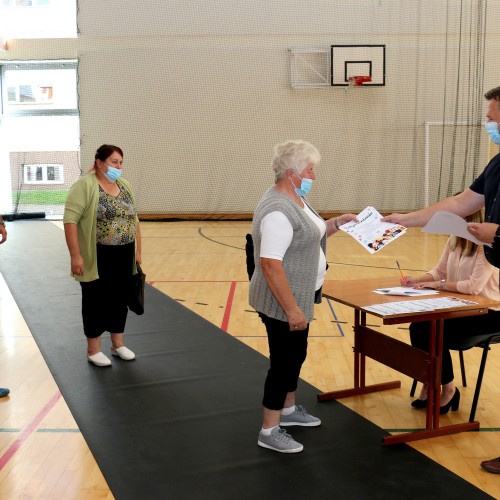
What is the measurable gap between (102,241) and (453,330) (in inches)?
86.3

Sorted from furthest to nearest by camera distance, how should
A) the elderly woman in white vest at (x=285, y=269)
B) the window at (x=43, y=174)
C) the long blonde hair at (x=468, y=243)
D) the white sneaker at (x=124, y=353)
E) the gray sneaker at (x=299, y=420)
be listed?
the window at (x=43, y=174) → the white sneaker at (x=124, y=353) → the long blonde hair at (x=468, y=243) → the gray sneaker at (x=299, y=420) → the elderly woman in white vest at (x=285, y=269)

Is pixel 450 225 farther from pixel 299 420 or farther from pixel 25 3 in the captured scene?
pixel 25 3

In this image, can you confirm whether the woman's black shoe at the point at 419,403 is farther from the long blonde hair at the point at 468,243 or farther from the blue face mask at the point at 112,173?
the blue face mask at the point at 112,173

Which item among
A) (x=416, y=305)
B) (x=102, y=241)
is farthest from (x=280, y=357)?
(x=102, y=241)

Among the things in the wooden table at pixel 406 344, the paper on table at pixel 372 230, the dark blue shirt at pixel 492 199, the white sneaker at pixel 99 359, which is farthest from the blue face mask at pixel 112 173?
the dark blue shirt at pixel 492 199

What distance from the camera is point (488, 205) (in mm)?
3309

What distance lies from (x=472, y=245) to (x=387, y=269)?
476 cm

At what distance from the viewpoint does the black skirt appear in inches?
175

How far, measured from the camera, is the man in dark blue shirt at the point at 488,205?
304 cm

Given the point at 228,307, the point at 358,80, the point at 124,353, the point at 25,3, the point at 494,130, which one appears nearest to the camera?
the point at 494,130

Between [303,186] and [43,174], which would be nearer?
[303,186]

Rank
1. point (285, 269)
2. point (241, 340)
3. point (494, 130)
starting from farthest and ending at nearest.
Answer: point (241, 340), point (494, 130), point (285, 269)

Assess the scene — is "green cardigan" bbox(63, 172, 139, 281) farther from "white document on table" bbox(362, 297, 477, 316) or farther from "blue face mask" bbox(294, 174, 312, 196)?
"white document on table" bbox(362, 297, 477, 316)

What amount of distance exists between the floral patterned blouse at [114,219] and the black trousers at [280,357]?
1.56m
